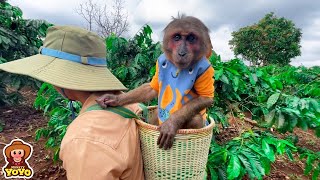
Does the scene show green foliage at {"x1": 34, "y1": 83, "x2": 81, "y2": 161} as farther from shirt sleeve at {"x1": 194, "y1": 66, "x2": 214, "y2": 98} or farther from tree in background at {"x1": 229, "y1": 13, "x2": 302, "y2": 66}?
tree in background at {"x1": 229, "y1": 13, "x2": 302, "y2": 66}

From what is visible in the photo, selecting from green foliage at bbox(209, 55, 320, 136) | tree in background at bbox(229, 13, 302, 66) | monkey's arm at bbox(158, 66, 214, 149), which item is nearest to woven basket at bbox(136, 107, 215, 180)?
monkey's arm at bbox(158, 66, 214, 149)

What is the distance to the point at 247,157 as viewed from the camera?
80.8 inches

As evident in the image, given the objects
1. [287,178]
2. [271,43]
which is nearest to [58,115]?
[287,178]

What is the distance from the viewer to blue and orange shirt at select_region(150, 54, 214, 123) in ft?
5.83

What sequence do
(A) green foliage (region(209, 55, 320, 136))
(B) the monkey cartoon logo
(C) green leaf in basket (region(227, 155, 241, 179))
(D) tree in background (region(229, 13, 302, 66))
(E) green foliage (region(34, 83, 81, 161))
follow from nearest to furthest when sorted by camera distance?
(C) green leaf in basket (region(227, 155, 241, 179))
(B) the monkey cartoon logo
(A) green foliage (region(209, 55, 320, 136))
(E) green foliage (region(34, 83, 81, 161))
(D) tree in background (region(229, 13, 302, 66))

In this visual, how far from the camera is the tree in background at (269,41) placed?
961 inches

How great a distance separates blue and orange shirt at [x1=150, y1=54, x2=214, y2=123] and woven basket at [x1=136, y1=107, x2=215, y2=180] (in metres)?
0.34

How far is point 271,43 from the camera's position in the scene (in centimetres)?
2480

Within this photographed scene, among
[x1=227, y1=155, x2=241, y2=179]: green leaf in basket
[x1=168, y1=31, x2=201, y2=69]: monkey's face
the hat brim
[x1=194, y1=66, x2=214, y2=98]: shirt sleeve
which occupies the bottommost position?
[x1=227, y1=155, x2=241, y2=179]: green leaf in basket

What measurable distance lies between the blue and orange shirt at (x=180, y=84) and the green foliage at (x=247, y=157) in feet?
1.28

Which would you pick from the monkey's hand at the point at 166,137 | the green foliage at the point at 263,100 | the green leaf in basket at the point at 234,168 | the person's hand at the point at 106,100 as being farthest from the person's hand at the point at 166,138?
→ the green foliage at the point at 263,100

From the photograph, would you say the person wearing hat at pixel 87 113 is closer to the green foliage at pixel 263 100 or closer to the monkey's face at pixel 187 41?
the monkey's face at pixel 187 41

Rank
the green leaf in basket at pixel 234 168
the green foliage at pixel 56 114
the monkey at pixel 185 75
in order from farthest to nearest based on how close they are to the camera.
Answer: the green foliage at pixel 56 114 → the green leaf in basket at pixel 234 168 → the monkey at pixel 185 75

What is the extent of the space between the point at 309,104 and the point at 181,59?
49.0 inches
